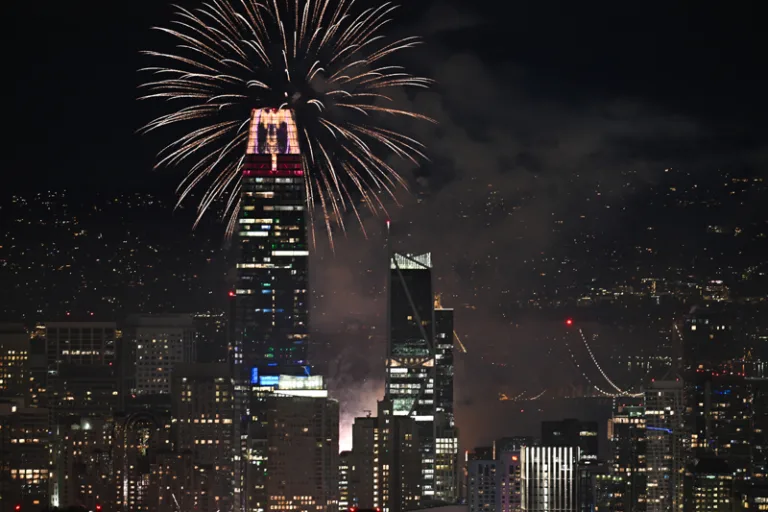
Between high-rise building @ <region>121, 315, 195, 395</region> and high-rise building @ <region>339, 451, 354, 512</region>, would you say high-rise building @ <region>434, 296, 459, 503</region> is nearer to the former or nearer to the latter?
high-rise building @ <region>339, 451, 354, 512</region>

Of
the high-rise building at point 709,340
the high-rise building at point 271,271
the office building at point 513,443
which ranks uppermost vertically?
the high-rise building at point 271,271

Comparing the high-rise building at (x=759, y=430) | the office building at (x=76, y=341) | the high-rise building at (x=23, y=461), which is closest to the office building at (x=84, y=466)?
the high-rise building at (x=23, y=461)

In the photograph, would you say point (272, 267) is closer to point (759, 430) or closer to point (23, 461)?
point (23, 461)

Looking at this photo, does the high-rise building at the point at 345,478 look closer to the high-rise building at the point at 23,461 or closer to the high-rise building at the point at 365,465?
→ the high-rise building at the point at 365,465

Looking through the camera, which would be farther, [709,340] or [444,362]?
[444,362]

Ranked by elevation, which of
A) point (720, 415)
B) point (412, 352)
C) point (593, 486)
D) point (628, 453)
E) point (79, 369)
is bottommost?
point (593, 486)

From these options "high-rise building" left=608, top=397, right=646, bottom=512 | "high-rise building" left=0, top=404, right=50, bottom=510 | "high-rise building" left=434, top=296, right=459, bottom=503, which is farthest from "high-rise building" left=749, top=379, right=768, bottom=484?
"high-rise building" left=0, top=404, right=50, bottom=510

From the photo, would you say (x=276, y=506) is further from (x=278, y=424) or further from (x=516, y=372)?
(x=516, y=372)

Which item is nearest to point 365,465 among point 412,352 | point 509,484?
point 509,484
